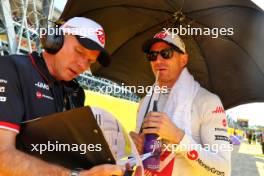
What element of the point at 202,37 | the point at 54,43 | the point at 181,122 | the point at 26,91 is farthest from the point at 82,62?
the point at 202,37

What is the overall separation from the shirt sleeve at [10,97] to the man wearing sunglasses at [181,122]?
67 cm

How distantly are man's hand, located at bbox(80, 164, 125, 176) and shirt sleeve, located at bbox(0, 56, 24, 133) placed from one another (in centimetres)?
33

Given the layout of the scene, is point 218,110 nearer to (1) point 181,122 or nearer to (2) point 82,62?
(1) point 181,122

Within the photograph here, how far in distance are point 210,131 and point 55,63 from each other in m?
0.94

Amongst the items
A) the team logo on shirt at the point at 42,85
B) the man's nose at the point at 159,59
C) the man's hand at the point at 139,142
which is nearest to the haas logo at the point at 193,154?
the man's hand at the point at 139,142

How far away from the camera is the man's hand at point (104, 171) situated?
49.6 inches

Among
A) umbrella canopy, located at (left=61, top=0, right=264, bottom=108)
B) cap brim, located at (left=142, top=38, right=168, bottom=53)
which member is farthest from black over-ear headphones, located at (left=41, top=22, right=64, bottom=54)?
umbrella canopy, located at (left=61, top=0, right=264, bottom=108)

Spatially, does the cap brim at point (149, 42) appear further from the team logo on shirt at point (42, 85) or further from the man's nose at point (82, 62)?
the team logo on shirt at point (42, 85)

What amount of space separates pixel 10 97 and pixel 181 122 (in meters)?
1.01

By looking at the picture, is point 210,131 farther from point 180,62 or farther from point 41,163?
point 41,163

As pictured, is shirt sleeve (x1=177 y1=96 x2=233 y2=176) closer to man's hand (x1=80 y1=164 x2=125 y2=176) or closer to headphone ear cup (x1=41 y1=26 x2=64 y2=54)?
man's hand (x1=80 y1=164 x2=125 y2=176)

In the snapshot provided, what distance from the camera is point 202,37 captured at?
253cm

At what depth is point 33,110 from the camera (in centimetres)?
153

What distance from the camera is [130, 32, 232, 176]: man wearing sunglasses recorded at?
187 cm
